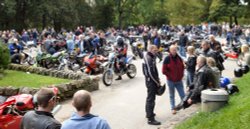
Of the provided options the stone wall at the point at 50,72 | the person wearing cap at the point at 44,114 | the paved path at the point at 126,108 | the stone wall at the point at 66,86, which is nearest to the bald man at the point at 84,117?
the person wearing cap at the point at 44,114

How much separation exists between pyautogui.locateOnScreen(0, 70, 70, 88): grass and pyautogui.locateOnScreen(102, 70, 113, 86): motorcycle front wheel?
1.31 metres

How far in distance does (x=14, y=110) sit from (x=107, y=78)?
6.48 meters

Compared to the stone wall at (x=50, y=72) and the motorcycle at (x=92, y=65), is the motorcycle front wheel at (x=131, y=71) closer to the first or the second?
the motorcycle at (x=92, y=65)

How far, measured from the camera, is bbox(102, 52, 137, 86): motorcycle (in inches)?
541

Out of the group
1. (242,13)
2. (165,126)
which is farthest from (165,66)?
(242,13)

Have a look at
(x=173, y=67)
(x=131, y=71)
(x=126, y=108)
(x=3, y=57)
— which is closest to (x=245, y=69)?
(x=131, y=71)

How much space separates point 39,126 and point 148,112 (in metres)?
4.68

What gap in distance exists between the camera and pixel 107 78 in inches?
543

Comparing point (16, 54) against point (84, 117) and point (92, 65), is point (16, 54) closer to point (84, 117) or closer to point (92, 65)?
point (92, 65)

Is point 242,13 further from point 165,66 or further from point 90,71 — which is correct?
point 165,66

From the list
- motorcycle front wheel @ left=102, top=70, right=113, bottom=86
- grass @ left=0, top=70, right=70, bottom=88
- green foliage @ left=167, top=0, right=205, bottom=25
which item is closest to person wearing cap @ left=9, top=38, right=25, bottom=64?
grass @ left=0, top=70, right=70, bottom=88

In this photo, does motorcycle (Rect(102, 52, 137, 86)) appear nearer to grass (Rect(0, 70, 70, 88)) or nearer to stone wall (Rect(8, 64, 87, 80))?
stone wall (Rect(8, 64, 87, 80))

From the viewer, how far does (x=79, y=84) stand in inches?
479

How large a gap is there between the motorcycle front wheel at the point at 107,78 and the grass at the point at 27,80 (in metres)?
1.31
